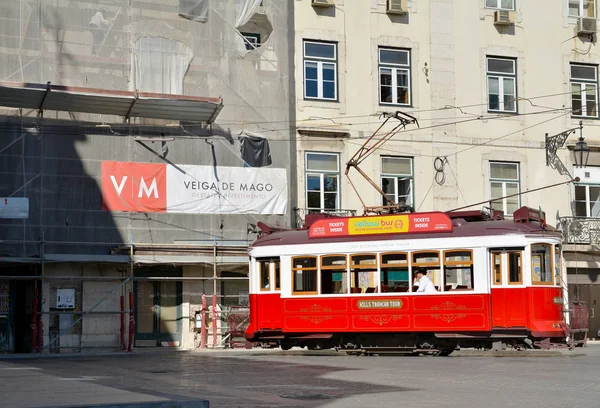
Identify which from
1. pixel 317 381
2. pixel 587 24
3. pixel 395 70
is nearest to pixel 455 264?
pixel 317 381

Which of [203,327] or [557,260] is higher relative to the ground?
[557,260]

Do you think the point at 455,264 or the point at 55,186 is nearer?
the point at 455,264

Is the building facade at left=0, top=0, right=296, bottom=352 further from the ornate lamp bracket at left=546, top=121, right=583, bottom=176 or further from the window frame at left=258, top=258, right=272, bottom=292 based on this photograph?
the ornate lamp bracket at left=546, top=121, right=583, bottom=176

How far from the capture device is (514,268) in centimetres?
2298

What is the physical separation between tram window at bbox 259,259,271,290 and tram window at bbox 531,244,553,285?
652cm

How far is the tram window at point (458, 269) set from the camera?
76.4ft

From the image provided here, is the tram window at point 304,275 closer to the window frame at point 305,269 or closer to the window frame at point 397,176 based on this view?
the window frame at point 305,269

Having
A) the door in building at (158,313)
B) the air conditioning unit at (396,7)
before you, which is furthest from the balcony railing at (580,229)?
the door in building at (158,313)

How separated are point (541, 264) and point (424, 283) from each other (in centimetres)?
264

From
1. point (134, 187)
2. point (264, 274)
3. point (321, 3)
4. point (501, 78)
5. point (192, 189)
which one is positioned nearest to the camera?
point (264, 274)

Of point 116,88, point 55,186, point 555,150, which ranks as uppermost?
point 116,88

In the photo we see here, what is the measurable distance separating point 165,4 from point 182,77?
2.15 m

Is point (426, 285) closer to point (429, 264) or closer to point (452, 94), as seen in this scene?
point (429, 264)

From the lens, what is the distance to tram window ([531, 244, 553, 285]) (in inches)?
900
